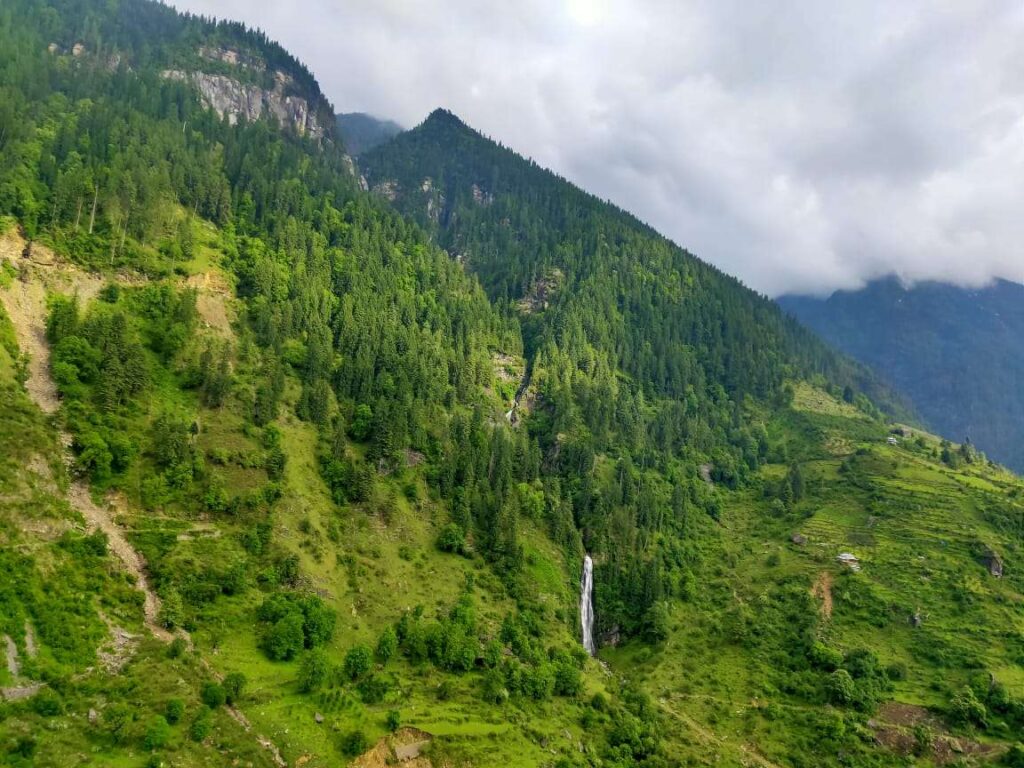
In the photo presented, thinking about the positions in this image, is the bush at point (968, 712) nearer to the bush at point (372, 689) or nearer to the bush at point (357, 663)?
the bush at point (372, 689)

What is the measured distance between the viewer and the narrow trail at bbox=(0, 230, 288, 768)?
80.8 metres

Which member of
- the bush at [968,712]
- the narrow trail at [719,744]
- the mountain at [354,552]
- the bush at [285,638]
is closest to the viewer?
the mountain at [354,552]

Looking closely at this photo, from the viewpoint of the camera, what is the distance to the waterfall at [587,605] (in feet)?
479

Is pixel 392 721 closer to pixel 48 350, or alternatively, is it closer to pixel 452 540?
pixel 452 540

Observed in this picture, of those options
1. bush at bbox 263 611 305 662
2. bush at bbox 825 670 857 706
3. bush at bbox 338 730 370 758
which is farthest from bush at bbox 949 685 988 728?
bush at bbox 263 611 305 662

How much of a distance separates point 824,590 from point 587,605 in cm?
5709

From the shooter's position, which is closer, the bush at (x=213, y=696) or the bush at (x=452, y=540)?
the bush at (x=213, y=696)

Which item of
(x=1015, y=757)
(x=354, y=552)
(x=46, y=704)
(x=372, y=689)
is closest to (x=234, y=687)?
(x=372, y=689)

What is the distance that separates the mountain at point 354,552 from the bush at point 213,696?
1.14ft

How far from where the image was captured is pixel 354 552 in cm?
12231

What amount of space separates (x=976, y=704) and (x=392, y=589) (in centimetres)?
10971

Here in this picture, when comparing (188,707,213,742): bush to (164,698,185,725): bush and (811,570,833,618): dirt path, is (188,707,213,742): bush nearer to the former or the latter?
(164,698,185,725): bush

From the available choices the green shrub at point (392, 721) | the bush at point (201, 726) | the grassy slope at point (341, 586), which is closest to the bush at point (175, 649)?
the grassy slope at point (341, 586)

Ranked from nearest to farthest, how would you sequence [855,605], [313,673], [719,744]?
[313,673] < [719,744] < [855,605]
